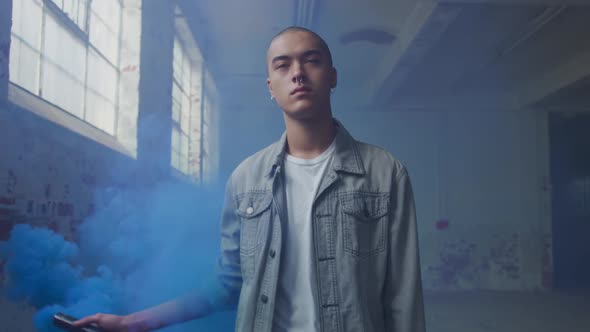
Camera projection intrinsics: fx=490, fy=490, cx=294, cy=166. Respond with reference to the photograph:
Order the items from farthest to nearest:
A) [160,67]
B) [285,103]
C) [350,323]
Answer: [160,67]
[285,103]
[350,323]

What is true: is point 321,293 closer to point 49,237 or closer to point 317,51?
point 317,51

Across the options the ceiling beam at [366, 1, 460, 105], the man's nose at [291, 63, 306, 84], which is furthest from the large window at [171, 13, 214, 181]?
the man's nose at [291, 63, 306, 84]

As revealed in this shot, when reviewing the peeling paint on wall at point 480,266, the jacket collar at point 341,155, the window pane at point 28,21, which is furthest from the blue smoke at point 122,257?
the peeling paint on wall at point 480,266

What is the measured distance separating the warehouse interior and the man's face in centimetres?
118

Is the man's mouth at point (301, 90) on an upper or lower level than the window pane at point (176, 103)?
lower

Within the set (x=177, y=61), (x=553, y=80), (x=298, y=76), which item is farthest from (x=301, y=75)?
(x=553, y=80)

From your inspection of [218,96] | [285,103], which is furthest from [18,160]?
[218,96]

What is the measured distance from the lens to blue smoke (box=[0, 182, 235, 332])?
1.94m

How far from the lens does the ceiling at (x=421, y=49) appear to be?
538 centimetres

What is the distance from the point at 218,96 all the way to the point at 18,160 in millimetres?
6112

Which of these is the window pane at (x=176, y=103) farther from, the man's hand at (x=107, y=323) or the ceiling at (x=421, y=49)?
the man's hand at (x=107, y=323)

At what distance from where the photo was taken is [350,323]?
1.25 m

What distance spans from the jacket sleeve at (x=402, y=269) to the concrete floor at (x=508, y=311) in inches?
187

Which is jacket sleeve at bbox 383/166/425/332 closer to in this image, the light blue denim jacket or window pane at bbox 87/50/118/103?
the light blue denim jacket
